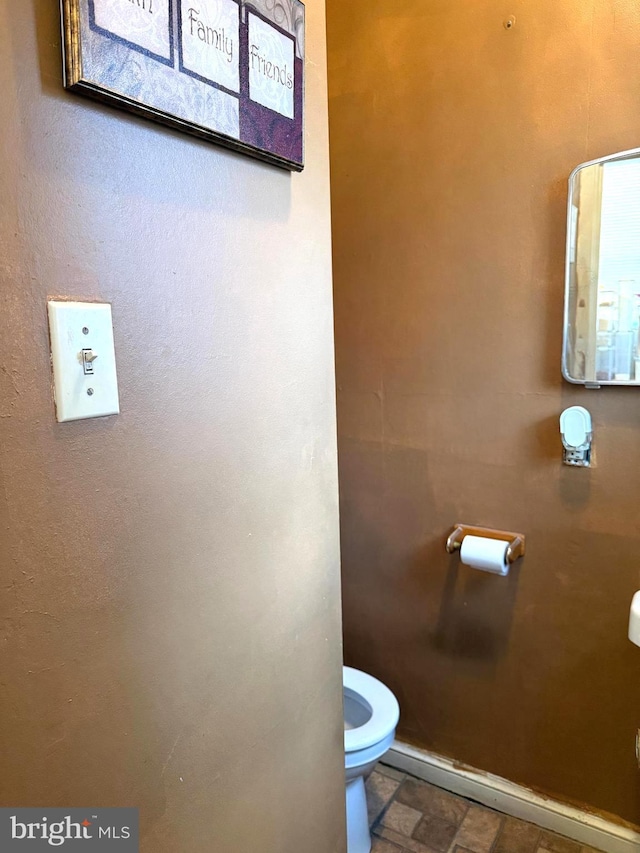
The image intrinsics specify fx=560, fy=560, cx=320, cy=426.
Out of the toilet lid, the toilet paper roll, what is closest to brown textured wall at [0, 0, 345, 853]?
the toilet lid

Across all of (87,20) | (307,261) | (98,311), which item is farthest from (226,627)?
(87,20)

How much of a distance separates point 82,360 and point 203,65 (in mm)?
382

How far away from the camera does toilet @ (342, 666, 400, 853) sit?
1512 mm

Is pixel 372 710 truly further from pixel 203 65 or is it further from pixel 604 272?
A: pixel 203 65

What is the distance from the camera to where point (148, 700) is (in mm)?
694

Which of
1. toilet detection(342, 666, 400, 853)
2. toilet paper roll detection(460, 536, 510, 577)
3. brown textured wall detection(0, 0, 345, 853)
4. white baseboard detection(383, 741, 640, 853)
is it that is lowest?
white baseboard detection(383, 741, 640, 853)

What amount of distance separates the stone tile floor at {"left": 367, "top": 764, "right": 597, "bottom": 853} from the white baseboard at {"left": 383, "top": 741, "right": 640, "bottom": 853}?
0.08 ft

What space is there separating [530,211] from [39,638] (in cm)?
153

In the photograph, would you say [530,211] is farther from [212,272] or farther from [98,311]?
[98,311]

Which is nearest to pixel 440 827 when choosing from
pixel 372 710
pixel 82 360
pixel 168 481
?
pixel 372 710

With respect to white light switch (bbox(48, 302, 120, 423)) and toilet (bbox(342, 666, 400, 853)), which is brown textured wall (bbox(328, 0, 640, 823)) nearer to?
toilet (bbox(342, 666, 400, 853))

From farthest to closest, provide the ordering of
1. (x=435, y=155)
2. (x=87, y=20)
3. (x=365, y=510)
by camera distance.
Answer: (x=365, y=510)
(x=435, y=155)
(x=87, y=20)

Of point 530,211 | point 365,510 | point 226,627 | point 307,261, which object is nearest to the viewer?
point 226,627

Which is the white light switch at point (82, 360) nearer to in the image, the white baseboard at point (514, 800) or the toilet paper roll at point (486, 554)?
the toilet paper roll at point (486, 554)
